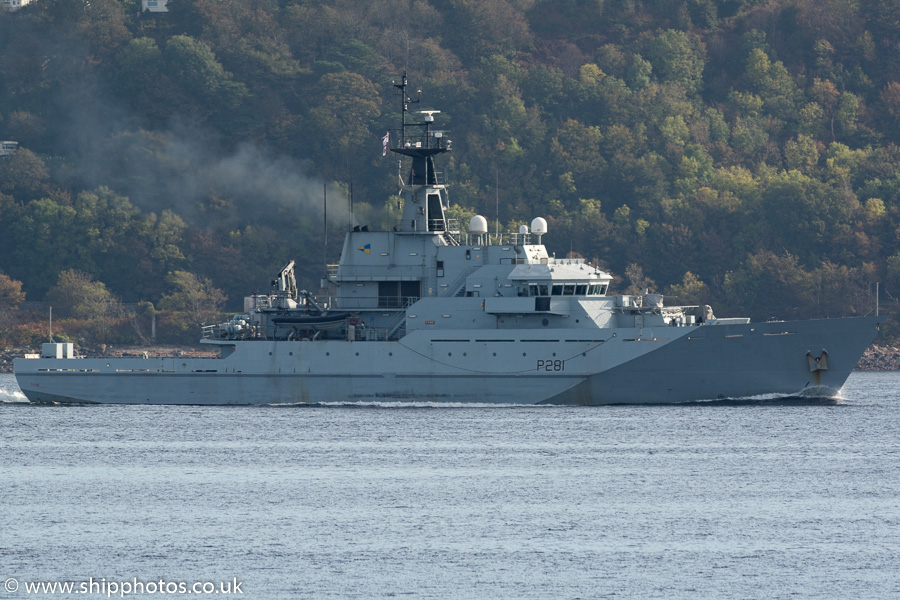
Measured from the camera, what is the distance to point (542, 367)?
1630 inches

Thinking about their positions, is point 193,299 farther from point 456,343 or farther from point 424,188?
point 456,343

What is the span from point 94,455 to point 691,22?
8093 centimetres

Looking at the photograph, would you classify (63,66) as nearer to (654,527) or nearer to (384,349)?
(384,349)

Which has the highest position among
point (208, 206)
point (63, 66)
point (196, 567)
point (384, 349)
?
point (63, 66)

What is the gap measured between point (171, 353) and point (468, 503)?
166 feet

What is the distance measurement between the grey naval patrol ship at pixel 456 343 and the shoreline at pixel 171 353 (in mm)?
30164

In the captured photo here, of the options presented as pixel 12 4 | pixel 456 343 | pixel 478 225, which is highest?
pixel 12 4

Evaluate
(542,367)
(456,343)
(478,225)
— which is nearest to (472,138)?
(478,225)

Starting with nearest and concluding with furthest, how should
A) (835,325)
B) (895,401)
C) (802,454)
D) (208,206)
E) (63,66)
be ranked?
(802,454)
(835,325)
(895,401)
(208,206)
(63,66)

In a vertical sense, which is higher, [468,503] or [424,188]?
[424,188]

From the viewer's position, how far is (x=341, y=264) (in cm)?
4403

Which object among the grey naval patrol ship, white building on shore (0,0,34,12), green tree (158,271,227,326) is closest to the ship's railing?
the grey naval patrol ship

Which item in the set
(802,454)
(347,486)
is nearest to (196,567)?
(347,486)

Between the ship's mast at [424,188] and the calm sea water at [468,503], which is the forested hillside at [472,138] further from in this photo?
the calm sea water at [468,503]
